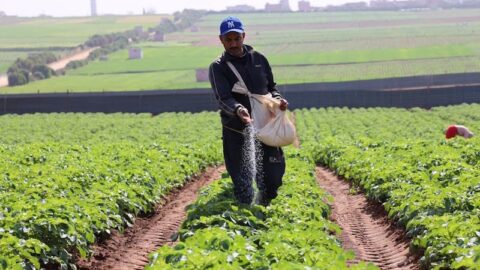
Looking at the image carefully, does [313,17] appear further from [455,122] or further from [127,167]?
[127,167]

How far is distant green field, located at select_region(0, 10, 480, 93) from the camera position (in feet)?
277

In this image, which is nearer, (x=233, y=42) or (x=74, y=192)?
(x=233, y=42)

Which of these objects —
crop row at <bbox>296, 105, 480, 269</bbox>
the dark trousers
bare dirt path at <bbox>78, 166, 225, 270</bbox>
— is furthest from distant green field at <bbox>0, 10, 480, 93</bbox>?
the dark trousers

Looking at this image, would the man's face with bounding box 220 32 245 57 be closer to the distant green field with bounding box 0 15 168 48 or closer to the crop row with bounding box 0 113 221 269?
the crop row with bounding box 0 113 221 269

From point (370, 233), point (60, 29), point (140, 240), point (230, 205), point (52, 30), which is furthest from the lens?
point (60, 29)

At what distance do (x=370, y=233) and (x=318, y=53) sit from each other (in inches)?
3895

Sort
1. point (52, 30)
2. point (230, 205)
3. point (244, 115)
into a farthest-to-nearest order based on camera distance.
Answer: point (52, 30)
point (244, 115)
point (230, 205)

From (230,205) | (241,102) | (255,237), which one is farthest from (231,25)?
(255,237)

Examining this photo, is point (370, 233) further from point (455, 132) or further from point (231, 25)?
point (455, 132)

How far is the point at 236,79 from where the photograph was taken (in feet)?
35.3

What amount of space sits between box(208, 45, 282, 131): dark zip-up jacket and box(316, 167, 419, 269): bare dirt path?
6.71 ft

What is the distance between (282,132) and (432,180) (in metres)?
2.87

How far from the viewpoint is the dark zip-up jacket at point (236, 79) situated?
1065 cm

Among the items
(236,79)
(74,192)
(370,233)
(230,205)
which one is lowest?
(370,233)
